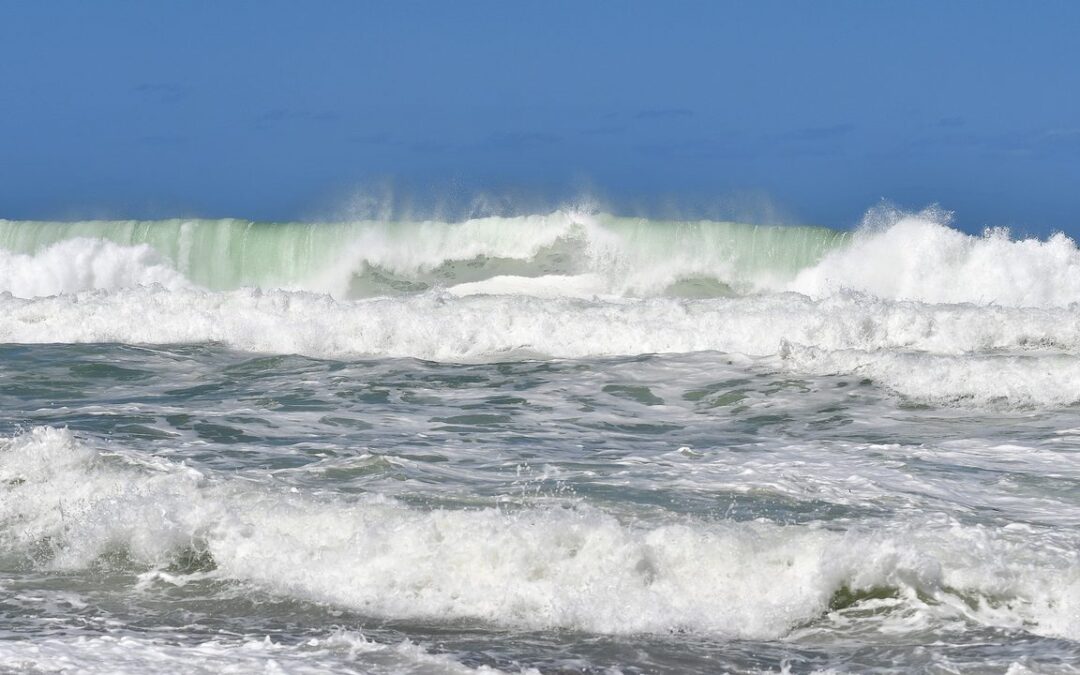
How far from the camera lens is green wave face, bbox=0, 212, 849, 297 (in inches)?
955

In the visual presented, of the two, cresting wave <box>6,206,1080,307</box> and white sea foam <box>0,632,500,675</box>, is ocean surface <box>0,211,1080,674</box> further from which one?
cresting wave <box>6,206,1080,307</box>

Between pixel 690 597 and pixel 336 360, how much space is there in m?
9.16

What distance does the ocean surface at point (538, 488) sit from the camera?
17.5 ft

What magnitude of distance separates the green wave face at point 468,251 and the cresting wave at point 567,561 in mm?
17460

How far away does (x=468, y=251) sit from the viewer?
2588 cm

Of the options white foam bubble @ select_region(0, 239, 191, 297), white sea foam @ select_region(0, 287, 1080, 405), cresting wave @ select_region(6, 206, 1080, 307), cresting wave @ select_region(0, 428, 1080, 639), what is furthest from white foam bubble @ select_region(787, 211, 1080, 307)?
cresting wave @ select_region(0, 428, 1080, 639)

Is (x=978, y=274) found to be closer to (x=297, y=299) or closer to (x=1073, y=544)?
(x=297, y=299)

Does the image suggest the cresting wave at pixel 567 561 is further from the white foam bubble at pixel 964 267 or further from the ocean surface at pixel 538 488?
the white foam bubble at pixel 964 267

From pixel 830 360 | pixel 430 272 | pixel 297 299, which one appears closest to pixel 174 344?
pixel 297 299

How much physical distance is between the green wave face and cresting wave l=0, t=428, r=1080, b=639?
1746 cm

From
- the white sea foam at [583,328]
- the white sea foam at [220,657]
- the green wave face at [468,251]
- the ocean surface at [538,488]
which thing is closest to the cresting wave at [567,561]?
the ocean surface at [538,488]

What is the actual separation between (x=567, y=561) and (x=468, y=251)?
20119mm

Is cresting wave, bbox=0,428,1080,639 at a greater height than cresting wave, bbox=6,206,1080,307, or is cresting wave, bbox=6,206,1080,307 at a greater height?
cresting wave, bbox=6,206,1080,307

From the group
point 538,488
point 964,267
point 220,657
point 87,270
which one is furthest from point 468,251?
point 220,657
